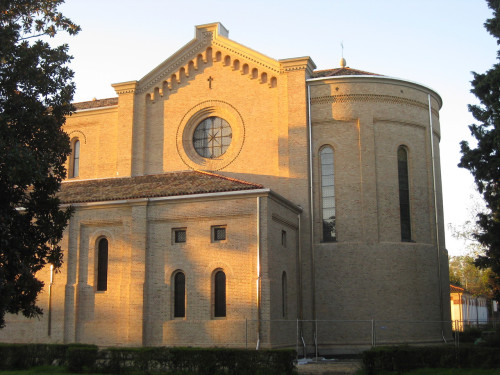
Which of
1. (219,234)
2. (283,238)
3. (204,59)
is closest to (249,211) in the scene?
(219,234)

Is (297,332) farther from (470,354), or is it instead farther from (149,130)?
(149,130)

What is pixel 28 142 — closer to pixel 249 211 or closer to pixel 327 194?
pixel 249 211

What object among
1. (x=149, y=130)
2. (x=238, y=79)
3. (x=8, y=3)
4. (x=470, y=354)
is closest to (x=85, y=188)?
(x=149, y=130)

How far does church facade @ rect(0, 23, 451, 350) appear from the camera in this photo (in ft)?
80.4

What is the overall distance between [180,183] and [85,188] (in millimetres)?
5653

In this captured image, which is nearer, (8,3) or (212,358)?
(8,3)

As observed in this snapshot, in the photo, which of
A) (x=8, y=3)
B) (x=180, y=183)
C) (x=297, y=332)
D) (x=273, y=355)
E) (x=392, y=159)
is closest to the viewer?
(x=8, y=3)

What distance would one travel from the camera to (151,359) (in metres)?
19.1

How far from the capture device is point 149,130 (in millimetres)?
31734

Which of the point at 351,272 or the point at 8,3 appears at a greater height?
the point at 8,3

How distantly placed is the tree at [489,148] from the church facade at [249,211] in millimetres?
8012

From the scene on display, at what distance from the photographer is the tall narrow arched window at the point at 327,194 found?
93.7ft

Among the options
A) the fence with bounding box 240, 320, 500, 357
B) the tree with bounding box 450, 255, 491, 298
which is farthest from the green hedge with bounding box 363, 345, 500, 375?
the tree with bounding box 450, 255, 491, 298

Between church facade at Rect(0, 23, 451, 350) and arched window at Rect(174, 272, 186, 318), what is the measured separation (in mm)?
61
